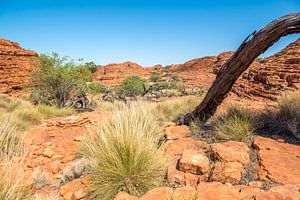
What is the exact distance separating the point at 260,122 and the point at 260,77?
957cm

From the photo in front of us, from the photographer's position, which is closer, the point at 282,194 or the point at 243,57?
the point at 282,194

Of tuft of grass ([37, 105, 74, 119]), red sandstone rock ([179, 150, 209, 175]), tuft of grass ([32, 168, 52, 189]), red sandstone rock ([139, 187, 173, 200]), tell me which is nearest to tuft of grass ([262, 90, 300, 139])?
red sandstone rock ([179, 150, 209, 175])

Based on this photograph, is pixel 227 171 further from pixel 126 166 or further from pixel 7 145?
pixel 7 145

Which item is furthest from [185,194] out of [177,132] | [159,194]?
[177,132]

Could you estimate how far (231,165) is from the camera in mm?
2871

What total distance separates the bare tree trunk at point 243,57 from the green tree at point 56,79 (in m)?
9.52

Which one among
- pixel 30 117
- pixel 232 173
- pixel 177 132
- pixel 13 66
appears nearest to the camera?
pixel 232 173

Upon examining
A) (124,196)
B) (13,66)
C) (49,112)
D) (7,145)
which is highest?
(13,66)

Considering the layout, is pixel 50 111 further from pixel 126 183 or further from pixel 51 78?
pixel 126 183

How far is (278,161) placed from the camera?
2.93m

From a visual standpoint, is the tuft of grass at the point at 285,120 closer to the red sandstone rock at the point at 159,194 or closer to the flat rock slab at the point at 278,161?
the flat rock slab at the point at 278,161

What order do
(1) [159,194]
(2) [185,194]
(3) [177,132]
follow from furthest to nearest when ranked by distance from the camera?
(3) [177,132] → (1) [159,194] → (2) [185,194]

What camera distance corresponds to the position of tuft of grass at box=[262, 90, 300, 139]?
12.6 ft

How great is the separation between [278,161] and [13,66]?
32.6 m
